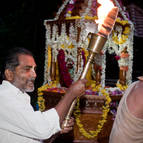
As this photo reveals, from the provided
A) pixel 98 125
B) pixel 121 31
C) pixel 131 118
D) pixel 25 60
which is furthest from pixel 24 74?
pixel 121 31

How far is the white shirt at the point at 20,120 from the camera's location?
1.49 meters

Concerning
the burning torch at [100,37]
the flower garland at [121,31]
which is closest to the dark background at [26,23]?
the flower garland at [121,31]

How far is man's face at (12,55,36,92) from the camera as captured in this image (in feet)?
5.53

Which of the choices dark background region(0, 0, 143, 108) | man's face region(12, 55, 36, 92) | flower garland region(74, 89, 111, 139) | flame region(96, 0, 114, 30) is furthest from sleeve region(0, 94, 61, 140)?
dark background region(0, 0, 143, 108)

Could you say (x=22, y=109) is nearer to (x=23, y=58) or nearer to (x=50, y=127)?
(x=50, y=127)

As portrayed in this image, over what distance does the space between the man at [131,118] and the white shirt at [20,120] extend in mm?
657

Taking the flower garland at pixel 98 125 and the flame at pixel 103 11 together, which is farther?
the flower garland at pixel 98 125

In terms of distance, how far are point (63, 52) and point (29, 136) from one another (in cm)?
437

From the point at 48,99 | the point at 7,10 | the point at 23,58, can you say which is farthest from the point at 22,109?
the point at 7,10

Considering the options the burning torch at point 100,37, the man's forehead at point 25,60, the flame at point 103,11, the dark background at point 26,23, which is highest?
the dark background at point 26,23

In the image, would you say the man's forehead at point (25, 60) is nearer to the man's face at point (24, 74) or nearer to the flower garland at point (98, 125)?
the man's face at point (24, 74)

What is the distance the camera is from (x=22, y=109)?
1503 mm

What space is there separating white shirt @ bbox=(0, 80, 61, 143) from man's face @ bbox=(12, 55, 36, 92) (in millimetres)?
85

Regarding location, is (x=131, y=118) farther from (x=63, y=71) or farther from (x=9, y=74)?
(x=63, y=71)
